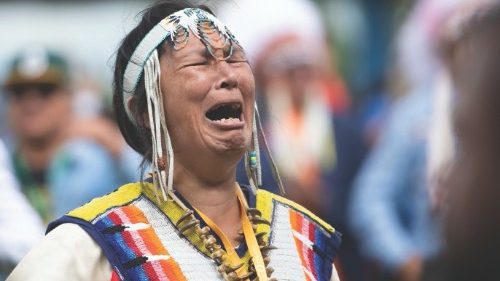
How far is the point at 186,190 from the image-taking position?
313cm

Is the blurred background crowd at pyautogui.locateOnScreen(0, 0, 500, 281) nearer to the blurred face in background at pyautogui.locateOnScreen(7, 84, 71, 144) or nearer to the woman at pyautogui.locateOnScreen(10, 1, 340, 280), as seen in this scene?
the blurred face in background at pyautogui.locateOnScreen(7, 84, 71, 144)

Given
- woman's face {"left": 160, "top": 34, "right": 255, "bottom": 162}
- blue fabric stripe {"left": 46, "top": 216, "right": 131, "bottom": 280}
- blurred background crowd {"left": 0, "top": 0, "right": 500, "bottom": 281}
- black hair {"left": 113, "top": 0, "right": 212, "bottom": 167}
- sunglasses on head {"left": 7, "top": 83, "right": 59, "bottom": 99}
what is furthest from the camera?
sunglasses on head {"left": 7, "top": 83, "right": 59, "bottom": 99}

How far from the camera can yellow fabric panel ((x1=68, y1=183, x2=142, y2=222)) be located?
9.75 ft

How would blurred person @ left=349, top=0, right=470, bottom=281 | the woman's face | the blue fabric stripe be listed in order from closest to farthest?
the blue fabric stripe → the woman's face → blurred person @ left=349, top=0, right=470, bottom=281

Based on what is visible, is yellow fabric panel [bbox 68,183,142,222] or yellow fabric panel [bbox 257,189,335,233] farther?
yellow fabric panel [bbox 257,189,335,233]

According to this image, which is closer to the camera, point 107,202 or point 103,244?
point 103,244

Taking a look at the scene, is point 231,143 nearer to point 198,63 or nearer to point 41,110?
point 198,63

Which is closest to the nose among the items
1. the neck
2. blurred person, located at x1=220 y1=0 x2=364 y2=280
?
the neck

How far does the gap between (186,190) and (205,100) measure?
0.23 metres

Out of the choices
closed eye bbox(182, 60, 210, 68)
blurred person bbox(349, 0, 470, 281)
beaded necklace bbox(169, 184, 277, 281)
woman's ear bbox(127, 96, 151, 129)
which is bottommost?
blurred person bbox(349, 0, 470, 281)

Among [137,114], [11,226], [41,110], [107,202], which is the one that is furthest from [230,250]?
[41,110]

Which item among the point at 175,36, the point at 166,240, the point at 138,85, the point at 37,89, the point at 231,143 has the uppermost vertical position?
the point at 175,36

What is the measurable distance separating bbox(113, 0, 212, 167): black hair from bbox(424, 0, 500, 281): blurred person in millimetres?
1741

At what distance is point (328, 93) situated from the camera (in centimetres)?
654
